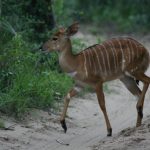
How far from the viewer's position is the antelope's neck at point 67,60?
9758mm

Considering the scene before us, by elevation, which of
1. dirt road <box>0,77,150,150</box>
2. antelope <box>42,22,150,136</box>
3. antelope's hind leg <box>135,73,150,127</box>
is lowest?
dirt road <box>0,77,150,150</box>

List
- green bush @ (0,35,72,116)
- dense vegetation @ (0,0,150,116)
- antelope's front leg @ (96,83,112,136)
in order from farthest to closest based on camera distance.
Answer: dense vegetation @ (0,0,150,116) → green bush @ (0,35,72,116) → antelope's front leg @ (96,83,112,136)

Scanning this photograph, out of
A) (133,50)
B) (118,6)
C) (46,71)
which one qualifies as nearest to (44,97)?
(46,71)

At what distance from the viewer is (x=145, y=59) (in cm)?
1009

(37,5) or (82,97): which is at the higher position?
(37,5)

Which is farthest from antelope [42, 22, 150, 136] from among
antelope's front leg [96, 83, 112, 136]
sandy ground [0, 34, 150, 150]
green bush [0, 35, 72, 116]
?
green bush [0, 35, 72, 116]

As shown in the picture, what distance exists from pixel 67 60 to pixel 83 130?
3.67 feet

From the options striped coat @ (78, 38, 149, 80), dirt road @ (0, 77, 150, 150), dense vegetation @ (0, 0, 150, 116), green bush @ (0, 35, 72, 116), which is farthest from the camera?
dense vegetation @ (0, 0, 150, 116)

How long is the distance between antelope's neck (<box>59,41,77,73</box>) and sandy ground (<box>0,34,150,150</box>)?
93 centimetres

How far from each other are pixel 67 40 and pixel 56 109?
1780mm

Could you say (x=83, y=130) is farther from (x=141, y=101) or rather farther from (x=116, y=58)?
(x=116, y=58)

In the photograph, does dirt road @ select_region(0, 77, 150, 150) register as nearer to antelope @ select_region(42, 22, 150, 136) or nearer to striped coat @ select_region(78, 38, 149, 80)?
antelope @ select_region(42, 22, 150, 136)

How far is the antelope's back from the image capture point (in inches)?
388

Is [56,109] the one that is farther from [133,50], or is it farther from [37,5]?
[37,5]
